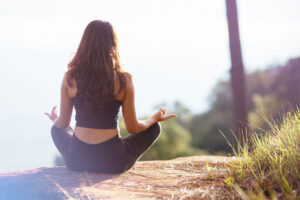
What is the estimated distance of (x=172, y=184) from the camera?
295 centimetres

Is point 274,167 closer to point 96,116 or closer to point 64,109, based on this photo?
point 96,116

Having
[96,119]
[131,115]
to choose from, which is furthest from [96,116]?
[131,115]

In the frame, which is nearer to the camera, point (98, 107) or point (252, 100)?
point (98, 107)

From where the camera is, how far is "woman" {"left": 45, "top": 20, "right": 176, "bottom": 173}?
289 cm

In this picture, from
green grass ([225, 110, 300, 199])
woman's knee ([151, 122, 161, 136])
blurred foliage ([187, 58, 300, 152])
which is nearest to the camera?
green grass ([225, 110, 300, 199])

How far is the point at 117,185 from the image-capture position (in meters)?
2.86

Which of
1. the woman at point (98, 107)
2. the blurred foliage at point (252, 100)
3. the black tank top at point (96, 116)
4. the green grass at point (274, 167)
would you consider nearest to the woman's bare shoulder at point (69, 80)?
the woman at point (98, 107)

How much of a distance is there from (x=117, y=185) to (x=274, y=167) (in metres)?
1.29

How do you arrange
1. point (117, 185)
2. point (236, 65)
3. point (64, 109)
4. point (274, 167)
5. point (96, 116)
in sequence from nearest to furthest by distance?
point (274, 167) → point (117, 185) → point (96, 116) → point (64, 109) → point (236, 65)

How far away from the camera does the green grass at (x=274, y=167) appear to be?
7.68ft

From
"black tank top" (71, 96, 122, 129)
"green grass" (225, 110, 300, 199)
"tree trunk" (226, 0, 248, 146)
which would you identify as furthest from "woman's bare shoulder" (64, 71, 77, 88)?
"tree trunk" (226, 0, 248, 146)

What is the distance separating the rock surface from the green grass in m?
0.15

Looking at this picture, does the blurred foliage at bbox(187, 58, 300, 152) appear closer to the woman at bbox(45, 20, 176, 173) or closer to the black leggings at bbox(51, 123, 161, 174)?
the black leggings at bbox(51, 123, 161, 174)

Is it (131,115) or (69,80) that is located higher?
(69,80)
